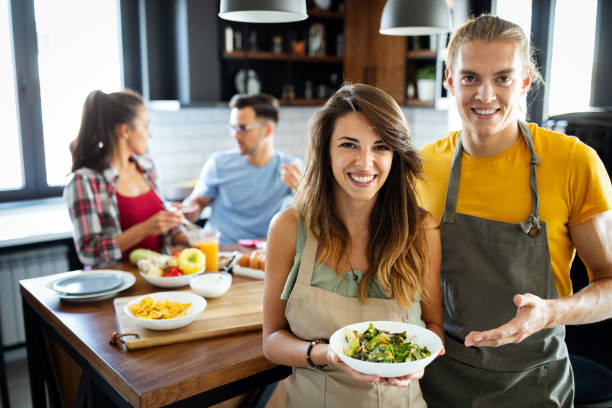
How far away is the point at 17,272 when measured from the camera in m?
→ 3.54

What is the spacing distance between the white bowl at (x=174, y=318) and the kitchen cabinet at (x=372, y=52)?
3342mm

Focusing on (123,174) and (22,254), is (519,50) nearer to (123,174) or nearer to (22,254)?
(123,174)

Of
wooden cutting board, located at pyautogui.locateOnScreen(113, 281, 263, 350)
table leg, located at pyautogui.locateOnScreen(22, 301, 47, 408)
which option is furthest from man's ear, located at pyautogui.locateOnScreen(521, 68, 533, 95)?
table leg, located at pyautogui.locateOnScreen(22, 301, 47, 408)

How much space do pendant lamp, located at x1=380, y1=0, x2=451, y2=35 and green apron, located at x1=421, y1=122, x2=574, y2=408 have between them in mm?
950

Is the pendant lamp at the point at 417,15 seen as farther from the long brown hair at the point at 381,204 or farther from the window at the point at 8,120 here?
the window at the point at 8,120

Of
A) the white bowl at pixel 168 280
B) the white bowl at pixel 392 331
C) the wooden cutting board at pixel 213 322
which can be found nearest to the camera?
the white bowl at pixel 392 331

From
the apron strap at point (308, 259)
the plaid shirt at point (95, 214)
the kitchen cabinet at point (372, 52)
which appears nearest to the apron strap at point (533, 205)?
the apron strap at point (308, 259)

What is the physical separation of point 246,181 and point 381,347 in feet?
7.66

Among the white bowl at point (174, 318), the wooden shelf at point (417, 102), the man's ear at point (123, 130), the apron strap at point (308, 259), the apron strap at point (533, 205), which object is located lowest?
the white bowl at point (174, 318)

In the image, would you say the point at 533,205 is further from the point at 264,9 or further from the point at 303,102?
the point at 303,102

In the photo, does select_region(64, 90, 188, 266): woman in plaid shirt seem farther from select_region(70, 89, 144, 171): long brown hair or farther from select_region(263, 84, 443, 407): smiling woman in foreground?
select_region(263, 84, 443, 407): smiling woman in foreground

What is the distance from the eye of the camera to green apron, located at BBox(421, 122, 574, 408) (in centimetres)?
163

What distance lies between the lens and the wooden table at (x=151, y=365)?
1.47 meters

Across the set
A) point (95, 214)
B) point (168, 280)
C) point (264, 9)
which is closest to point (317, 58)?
point (95, 214)
